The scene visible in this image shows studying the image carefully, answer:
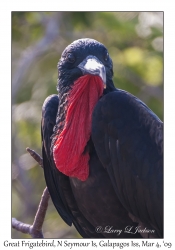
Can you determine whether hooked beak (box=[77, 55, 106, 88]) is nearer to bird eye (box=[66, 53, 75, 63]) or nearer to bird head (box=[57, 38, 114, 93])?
bird head (box=[57, 38, 114, 93])

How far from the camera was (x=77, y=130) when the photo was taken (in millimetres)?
5777

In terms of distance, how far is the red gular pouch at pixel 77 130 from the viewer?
5.70m

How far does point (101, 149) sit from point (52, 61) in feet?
27.4

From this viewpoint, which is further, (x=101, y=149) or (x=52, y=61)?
(x=52, y=61)

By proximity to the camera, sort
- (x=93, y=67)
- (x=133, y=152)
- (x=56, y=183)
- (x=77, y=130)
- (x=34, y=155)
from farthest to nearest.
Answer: (x=56, y=183), (x=77, y=130), (x=34, y=155), (x=133, y=152), (x=93, y=67)

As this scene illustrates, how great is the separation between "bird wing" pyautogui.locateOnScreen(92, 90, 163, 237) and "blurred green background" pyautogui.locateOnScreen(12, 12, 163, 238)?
5666 millimetres

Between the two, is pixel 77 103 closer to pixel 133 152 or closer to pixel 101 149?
pixel 101 149

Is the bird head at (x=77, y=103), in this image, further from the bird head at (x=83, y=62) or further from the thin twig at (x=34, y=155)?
the thin twig at (x=34, y=155)

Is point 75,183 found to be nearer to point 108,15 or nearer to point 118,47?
point 108,15

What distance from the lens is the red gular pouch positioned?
5.70 meters

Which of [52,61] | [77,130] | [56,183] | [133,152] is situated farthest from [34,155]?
[52,61]

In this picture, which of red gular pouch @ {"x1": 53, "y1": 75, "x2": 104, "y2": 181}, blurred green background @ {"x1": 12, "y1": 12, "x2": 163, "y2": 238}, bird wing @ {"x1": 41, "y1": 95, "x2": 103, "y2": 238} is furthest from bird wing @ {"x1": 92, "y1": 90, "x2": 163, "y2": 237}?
blurred green background @ {"x1": 12, "y1": 12, "x2": 163, "y2": 238}

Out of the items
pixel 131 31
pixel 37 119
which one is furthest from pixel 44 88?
pixel 131 31
